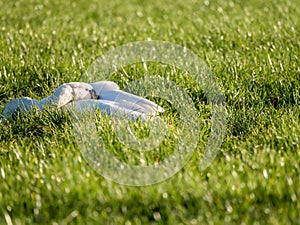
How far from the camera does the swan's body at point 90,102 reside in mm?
3973

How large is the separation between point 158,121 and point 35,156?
0.79 meters

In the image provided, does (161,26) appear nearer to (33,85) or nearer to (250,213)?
(33,85)

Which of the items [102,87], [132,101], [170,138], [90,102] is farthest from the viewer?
[102,87]

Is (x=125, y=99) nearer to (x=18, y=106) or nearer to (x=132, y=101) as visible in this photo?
(x=132, y=101)

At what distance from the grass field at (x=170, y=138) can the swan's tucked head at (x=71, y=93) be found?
14 centimetres

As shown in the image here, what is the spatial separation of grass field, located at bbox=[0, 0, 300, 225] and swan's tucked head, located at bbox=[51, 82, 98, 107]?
14 centimetres

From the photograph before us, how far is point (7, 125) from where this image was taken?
13.1 feet

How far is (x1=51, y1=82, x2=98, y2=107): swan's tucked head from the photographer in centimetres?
408

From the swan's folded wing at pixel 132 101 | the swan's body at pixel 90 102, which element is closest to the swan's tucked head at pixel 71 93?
the swan's body at pixel 90 102

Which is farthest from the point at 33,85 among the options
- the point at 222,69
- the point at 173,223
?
the point at 173,223

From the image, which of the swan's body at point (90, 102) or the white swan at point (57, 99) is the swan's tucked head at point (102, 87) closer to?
the swan's body at point (90, 102)

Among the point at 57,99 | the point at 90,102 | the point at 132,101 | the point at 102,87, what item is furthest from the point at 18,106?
the point at 132,101

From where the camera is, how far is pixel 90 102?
405 cm

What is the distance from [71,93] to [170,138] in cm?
92
